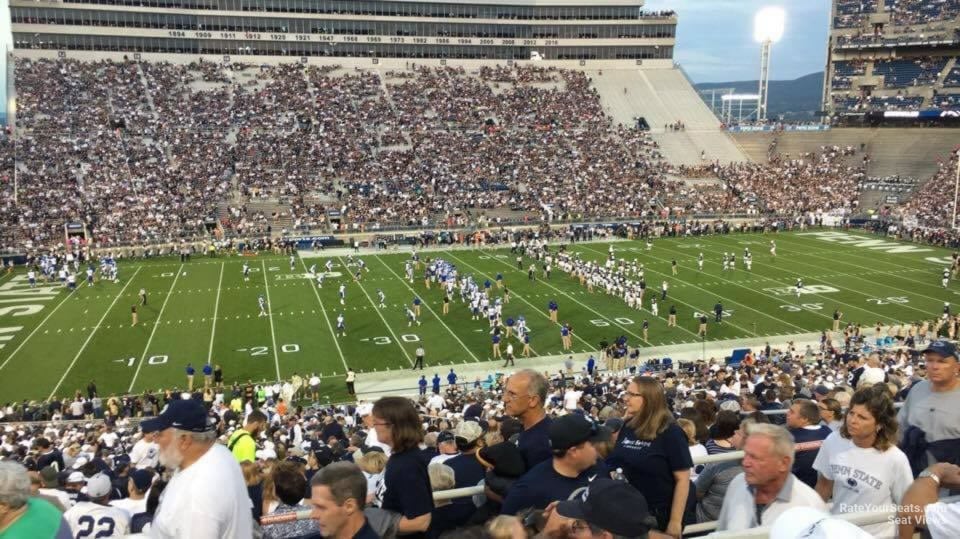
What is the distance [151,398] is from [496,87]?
160 feet

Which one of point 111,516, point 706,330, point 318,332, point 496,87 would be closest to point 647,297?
point 706,330

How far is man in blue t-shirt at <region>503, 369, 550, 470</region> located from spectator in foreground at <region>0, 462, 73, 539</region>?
2.29m

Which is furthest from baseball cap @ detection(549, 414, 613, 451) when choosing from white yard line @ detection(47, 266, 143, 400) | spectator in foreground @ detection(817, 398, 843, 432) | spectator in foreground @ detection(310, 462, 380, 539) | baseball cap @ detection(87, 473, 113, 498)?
white yard line @ detection(47, 266, 143, 400)

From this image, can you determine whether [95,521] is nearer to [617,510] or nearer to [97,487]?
[97,487]

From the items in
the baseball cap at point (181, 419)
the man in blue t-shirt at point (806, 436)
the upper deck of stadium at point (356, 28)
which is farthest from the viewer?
the upper deck of stadium at point (356, 28)

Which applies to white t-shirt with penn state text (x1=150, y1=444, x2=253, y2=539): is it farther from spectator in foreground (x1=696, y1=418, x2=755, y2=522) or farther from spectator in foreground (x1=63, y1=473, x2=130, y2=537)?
spectator in foreground (x1=696, y1=418, x2=755, y2=522)

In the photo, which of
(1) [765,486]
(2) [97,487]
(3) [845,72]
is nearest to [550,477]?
(1) [765,486]

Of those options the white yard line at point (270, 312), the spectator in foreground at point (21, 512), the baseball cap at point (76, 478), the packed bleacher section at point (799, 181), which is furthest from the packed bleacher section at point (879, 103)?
the spectator in foreground at point (21, 512)

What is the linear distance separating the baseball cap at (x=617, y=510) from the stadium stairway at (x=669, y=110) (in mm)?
54110

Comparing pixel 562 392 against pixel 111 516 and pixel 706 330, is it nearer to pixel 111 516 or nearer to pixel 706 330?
pixel 706 330

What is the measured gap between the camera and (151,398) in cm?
1728

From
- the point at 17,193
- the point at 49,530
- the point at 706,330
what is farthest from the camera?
the point at 17,193

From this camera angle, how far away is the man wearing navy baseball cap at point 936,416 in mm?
4441

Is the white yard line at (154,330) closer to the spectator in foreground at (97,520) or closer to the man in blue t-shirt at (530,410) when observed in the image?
the spectator in foreground at (97,520)
